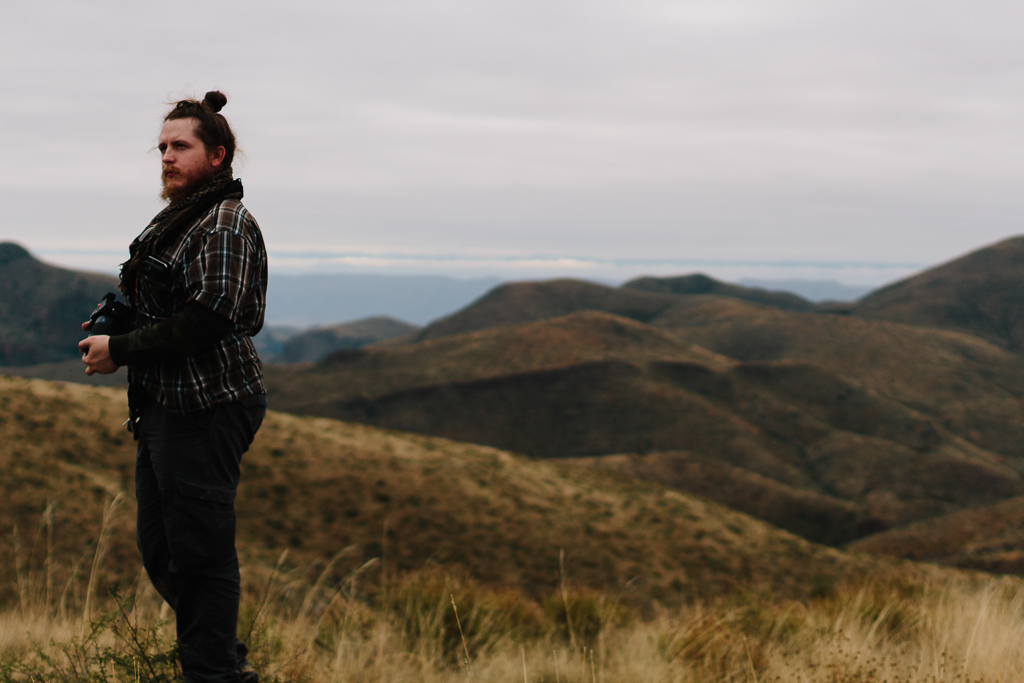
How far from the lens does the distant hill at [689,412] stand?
64.0 metres

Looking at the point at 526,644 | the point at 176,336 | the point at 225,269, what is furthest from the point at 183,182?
the point at 526,644

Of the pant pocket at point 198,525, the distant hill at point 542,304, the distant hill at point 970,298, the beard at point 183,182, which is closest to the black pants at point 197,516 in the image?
the pant pocket at point 198,525

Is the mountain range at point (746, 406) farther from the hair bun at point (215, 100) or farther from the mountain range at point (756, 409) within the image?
the hair bun at point (215, 100)

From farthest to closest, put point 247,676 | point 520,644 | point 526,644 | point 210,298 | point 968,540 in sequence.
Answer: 1. point 968,540
2. point 526,644
3. point 520,644
4. point 247,676
5. point 210,298

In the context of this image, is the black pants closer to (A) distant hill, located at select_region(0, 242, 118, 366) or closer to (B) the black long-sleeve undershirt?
(B) the black long-sleeve undershirt

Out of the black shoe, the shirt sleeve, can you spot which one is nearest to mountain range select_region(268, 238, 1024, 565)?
the black shoe

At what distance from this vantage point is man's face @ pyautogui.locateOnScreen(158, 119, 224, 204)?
3182 millimetres

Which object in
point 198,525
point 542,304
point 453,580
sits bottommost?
point 453,580

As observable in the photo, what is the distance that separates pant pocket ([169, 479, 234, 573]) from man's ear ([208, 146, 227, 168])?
134cm

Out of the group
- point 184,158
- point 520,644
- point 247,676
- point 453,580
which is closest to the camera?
point 184,158

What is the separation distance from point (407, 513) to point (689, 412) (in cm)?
5710

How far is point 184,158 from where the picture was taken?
3.20m

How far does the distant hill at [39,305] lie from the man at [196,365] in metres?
170

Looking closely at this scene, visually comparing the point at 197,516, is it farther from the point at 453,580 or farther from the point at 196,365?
the point at 453,580
